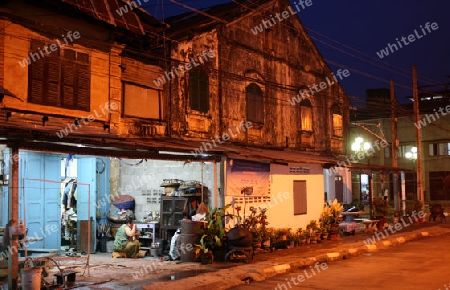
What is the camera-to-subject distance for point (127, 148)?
12312mm

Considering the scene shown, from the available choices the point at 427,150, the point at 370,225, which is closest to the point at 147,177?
the point at 370,225

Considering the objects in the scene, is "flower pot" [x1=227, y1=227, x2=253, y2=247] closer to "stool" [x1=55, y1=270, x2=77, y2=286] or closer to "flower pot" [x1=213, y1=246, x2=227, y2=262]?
"flower pot" [x1=213, y1=246, x2=227, y2=262]

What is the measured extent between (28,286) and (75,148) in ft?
10.7

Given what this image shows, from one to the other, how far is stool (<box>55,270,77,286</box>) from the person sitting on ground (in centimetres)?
372

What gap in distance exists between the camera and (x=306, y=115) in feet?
77.5

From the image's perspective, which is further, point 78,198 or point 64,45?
point 78,198

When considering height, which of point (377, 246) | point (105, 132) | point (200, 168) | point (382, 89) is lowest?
point (377, 246)

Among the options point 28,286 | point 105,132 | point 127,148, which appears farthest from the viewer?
point 105,132

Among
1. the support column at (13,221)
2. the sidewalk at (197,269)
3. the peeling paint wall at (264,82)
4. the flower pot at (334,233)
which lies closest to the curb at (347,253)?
the sidewalk at (197,269)

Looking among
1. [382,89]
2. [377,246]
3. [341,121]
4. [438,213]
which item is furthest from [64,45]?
[382,89]

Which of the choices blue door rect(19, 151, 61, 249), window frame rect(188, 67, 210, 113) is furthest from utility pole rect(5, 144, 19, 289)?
window frame rect(188, 67, 210, 113)

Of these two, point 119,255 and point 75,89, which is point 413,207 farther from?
point 75,89

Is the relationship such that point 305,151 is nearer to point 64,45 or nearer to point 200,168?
point 200,168

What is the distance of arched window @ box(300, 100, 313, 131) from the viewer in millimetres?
23344
